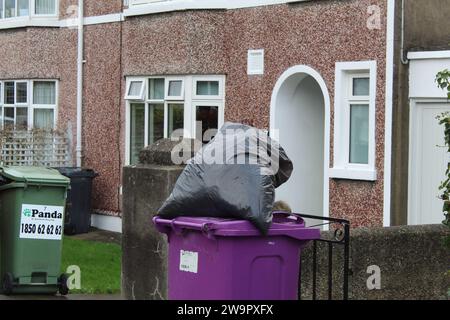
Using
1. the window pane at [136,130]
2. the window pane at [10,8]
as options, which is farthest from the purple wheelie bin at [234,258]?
the window pane at [10,8]

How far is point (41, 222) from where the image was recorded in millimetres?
10164

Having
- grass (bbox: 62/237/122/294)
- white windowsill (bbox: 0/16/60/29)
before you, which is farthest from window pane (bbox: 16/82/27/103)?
grass (bbox: 62/237/122/294)

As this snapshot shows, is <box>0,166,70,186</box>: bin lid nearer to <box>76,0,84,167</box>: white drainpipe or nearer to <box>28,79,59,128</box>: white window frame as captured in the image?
<box>76,0,84,167</box>: white drainpipe

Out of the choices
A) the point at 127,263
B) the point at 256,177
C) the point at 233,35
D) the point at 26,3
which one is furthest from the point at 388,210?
the point at 26,3

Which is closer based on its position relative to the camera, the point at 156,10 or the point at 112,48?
the point at 156,10

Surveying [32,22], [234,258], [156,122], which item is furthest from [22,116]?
[234,258]

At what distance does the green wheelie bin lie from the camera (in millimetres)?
10016

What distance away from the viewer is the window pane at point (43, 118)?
1860cm

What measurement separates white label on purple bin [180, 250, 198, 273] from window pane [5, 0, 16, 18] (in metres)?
13.9

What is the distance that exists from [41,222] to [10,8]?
10173 mm

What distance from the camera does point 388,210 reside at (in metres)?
12.2

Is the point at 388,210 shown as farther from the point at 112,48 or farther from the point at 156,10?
the point at 112,48

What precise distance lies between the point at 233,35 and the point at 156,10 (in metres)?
1.58

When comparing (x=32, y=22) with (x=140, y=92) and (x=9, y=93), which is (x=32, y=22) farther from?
(x=140, y=92)
